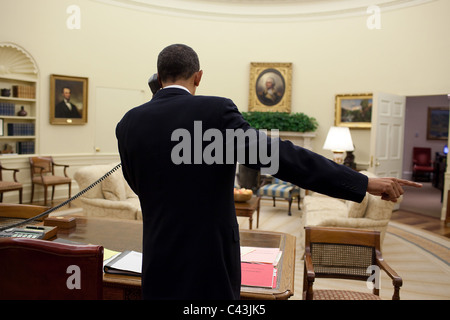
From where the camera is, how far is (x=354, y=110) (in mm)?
9828

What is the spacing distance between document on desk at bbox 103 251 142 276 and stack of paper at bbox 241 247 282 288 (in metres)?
0.53

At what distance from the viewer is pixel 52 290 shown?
152 centimetres

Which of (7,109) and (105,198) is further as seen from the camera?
(7,109)

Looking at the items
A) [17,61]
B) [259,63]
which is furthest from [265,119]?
[17,61]

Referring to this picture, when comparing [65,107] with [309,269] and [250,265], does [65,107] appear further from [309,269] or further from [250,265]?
[250,265]

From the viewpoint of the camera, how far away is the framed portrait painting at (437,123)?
584 inches

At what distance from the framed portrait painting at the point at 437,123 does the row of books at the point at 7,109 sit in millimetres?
13932

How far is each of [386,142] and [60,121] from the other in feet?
24.1

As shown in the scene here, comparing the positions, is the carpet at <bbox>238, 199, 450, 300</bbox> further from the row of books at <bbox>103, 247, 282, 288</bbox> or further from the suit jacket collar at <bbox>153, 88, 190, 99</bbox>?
the suit jacket collar at <bbox>153, 88, 190, 99</bbox>

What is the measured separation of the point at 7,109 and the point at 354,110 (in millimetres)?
7901

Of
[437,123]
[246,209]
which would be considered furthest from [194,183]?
[437,123]

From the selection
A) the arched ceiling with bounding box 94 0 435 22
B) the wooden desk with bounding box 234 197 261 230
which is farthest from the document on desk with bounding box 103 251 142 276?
the arched ceiling with bounding box 94 0 435 22

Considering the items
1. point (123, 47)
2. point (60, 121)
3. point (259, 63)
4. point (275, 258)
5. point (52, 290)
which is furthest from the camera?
point (259, 63)
